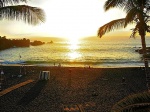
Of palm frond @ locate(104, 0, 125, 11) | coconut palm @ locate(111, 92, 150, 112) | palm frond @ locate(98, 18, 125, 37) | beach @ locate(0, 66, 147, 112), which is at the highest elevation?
palm frond @ locate(104, 0, 125, 11)

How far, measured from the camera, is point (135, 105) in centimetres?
406

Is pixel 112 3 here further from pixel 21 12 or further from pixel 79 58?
pixel 79 58

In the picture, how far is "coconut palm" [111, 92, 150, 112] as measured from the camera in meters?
4.01

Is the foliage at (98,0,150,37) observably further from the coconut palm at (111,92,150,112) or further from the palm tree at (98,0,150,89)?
the coconut palm at (111,92,150,112)

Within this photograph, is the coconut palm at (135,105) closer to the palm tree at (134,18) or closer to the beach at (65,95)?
the palm tree at (134,18)

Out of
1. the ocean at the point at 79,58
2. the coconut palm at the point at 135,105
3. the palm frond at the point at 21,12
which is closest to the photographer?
the coconut palm at the point at 135,105

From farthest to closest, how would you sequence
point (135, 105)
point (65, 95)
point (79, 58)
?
point (79, 58)
point (65, 95)
point (135, 105)

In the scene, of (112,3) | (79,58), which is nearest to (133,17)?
(112,3)

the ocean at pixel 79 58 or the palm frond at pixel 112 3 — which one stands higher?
the palm frond at pixel 112 3

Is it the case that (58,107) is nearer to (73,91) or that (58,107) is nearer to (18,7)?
(73,91)

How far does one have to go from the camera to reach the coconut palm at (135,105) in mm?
4008

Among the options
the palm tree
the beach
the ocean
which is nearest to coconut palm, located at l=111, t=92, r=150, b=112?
the ocean

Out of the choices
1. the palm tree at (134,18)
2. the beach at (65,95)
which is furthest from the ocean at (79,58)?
the beach at (65,95)

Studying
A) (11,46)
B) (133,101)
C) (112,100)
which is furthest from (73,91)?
(11,46)
